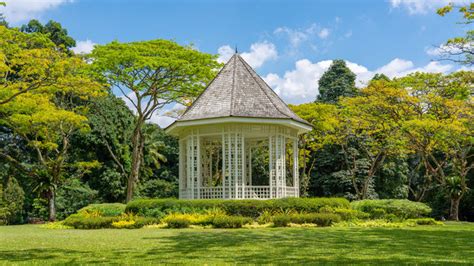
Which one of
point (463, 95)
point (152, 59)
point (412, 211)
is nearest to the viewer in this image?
point (463, 95)

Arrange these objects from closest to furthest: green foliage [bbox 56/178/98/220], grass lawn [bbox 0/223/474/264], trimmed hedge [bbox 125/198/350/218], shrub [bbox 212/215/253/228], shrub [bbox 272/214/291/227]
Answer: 1. grass lawn [bbox 0/223/474/264]
2. shrub [bbox 212/215/253/228]
3. shrub [bbox 272/214/291/227]
4. trimmed hedge [bbox 125/198/350/218]
5. green foliage [bbox 56/178/98/220]

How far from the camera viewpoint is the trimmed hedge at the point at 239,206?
19094mm

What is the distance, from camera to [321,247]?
11.4 metres

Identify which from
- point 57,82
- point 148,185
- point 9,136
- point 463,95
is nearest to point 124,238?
point 57,82

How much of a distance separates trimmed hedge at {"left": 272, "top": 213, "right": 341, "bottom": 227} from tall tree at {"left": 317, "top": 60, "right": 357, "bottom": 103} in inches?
838

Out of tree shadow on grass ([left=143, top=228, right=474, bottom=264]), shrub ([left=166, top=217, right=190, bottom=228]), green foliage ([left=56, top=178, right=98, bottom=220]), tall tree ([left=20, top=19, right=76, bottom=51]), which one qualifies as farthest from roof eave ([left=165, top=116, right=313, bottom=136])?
tall tree ([left=20, top=19, right=76, bottom=51])

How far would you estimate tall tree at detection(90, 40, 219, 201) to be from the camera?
2667cm

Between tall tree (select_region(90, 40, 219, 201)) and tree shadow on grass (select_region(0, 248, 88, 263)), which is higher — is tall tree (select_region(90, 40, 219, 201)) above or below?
above

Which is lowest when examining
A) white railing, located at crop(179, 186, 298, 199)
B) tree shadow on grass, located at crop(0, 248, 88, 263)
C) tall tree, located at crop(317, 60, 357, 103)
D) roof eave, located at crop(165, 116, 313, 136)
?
tree shadow on grass, located at crop(0, 248, 88, 263)

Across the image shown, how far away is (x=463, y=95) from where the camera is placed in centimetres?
1513

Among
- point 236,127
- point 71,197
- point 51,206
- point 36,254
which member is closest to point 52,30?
point 71,197

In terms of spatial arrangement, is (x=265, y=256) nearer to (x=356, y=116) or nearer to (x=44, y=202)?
(x=356, y=116)

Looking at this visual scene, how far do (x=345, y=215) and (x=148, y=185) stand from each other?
22501 millimetres

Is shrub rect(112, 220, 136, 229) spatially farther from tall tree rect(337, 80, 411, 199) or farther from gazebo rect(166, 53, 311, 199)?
tall tree rect(337, 80, 411, 199)
